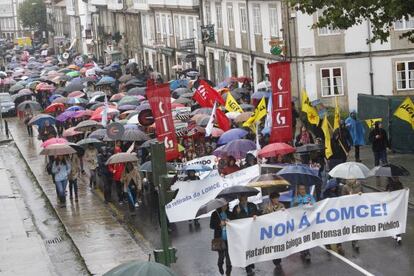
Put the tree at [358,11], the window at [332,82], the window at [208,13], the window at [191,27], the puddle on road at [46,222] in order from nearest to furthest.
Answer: the puddle on road at [46,222] → the tree at [358,11] → the window at [332,82] → the window at [208,13] → the window at [191,27]

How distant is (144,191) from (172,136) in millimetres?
6586

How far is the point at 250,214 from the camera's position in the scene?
1617 cm

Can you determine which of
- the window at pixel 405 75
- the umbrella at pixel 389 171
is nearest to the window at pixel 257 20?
the window at pixel 405 75

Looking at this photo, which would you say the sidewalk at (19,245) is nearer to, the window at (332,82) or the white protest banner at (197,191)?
the white protest banner at (197,191)

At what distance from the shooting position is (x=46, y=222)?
2328 centimetres

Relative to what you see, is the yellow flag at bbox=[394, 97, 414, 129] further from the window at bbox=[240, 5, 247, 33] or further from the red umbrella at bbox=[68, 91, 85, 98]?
the window at bbox=[240, 5, 247, 33]

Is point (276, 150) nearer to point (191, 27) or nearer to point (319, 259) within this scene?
point (319, 259)

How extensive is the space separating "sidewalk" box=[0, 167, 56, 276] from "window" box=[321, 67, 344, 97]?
15703mm

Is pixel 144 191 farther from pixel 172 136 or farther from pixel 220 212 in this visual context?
pixel 220 212

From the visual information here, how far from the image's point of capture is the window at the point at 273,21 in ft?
137

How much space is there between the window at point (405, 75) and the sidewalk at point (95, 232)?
1518cm

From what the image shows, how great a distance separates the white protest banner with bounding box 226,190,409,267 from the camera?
51.6 ft

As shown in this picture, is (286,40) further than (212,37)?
No

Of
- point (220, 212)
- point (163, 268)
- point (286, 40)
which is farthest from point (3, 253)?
point (286, 40)
